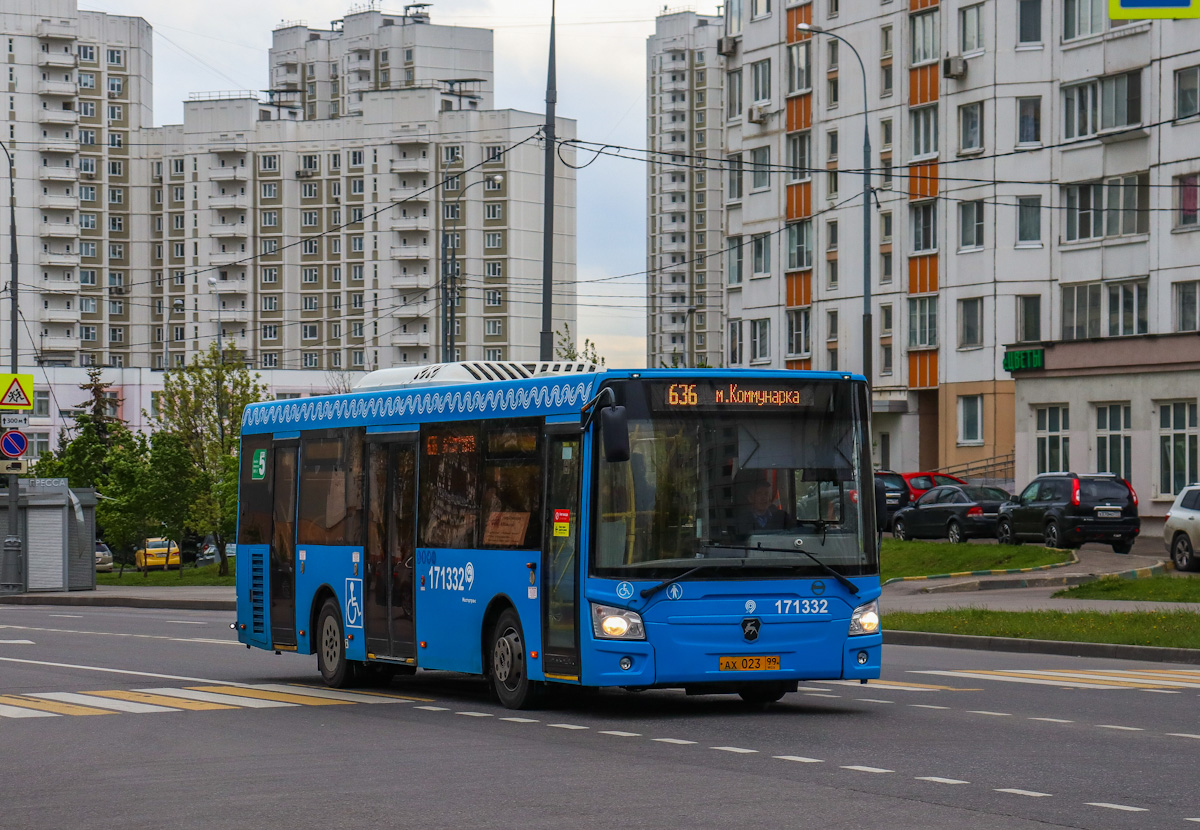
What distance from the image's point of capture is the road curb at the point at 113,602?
37.4 metres

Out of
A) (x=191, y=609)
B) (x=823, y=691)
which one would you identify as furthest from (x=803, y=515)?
(x=191, y=609)

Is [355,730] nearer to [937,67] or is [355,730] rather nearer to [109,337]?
[937,67]

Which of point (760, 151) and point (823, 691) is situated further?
point (760, 151)

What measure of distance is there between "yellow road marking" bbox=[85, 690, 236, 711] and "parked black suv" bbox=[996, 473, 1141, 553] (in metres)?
27.4

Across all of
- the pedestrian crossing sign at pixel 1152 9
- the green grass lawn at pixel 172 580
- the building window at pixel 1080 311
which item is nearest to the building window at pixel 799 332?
the building window at pixel 1080 311

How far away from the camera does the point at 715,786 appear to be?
10039mm

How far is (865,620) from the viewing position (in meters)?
14.3

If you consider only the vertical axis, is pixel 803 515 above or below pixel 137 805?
above

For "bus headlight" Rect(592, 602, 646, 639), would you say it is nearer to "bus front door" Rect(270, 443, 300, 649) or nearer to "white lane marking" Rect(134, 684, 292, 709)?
"white lane marking" Rect(134, 684, 292, 709)

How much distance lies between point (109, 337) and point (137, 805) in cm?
13967

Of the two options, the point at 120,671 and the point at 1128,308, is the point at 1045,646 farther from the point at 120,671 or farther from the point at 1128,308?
the point at 1128,308

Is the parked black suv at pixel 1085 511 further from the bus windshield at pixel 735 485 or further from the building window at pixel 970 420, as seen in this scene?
the bus windshield at pixel 735 485

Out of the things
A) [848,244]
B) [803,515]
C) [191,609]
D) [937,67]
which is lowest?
[191,609]

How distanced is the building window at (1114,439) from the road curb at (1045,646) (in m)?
31.0
